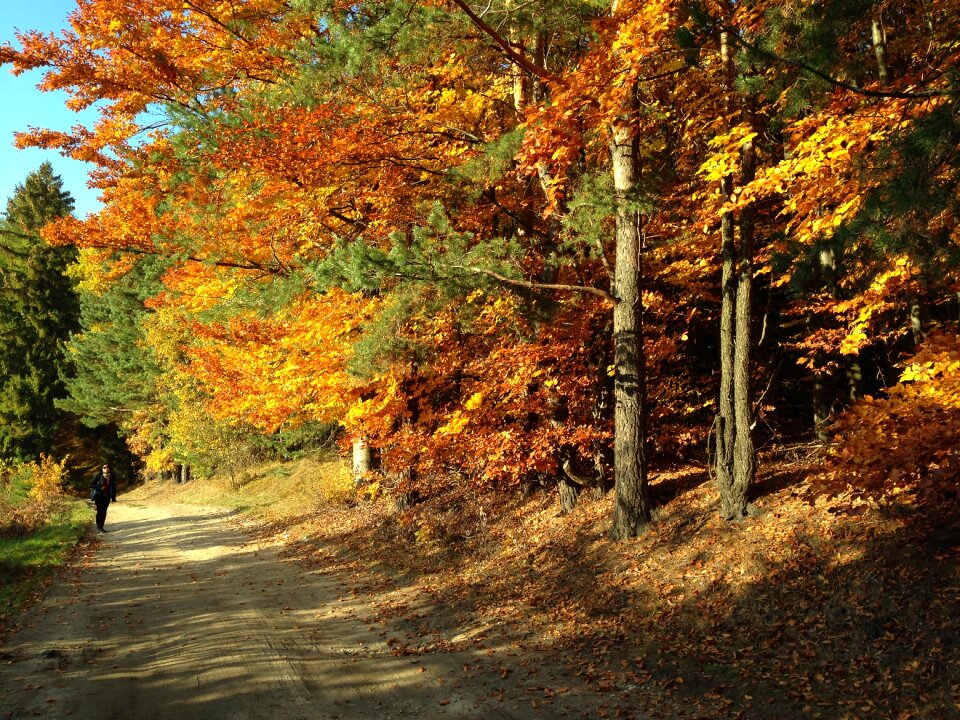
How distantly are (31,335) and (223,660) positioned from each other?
4074cm

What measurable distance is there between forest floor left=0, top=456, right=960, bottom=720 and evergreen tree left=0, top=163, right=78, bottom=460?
3183cm

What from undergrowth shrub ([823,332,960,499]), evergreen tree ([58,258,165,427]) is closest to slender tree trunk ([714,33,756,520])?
undergrowth shrub ([823,332,960,499])

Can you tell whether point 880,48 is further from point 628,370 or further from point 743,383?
point 628,370

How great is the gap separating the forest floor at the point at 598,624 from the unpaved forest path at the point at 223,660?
→ 0.12 feet

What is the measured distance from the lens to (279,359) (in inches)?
603

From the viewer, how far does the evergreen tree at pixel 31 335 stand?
1485 inches

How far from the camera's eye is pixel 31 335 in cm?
4031

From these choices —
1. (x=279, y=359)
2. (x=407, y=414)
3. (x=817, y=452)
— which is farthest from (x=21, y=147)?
(x=817, y=452)

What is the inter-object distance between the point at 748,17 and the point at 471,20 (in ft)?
12.0

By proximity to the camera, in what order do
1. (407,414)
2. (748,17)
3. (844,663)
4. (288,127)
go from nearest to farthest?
(844,663) → (748,17) → (288,127) → (407,414)

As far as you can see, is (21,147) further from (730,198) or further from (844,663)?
(844,663)

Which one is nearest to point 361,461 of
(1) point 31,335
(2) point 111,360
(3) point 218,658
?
(3) point 218,658

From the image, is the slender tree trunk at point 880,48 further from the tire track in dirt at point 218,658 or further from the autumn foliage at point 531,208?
the tire track in dirt at point 218,658

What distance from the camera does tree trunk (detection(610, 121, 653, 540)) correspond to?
32.6 feet
